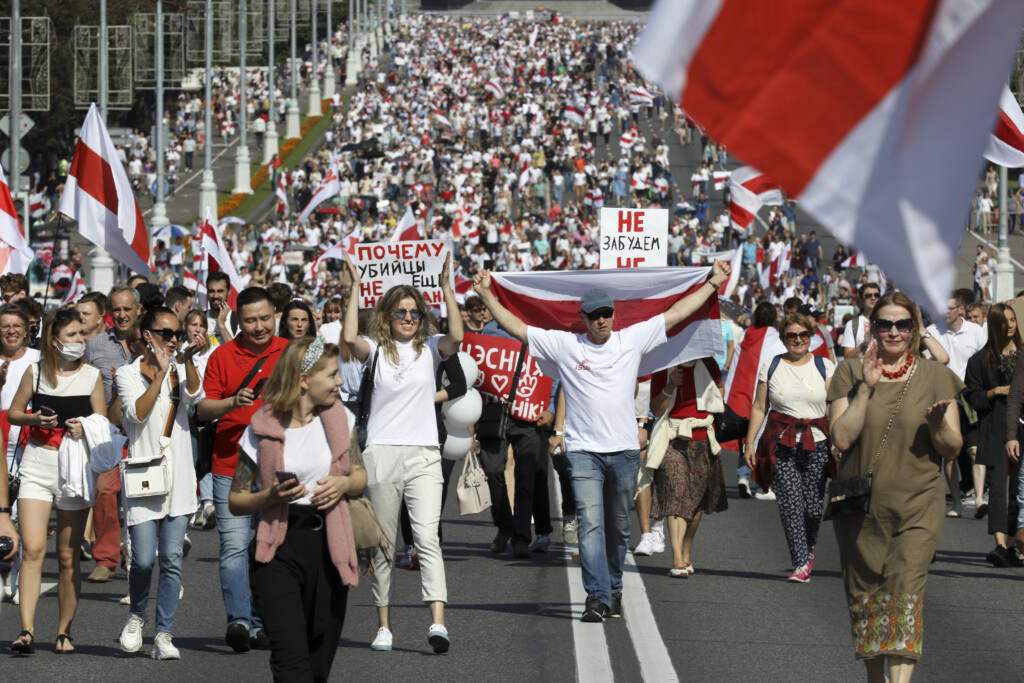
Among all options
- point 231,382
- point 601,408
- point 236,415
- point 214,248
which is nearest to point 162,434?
point 236,415

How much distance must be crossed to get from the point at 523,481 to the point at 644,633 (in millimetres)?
3485

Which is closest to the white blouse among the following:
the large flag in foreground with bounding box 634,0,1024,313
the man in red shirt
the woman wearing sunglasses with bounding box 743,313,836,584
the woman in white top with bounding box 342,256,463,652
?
the man in red shirt

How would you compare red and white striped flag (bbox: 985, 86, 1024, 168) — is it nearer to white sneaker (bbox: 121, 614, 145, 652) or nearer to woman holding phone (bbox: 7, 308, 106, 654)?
woman holding phone (bbox: 7, 308, 106, 654)

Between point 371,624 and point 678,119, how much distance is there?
6402 cm

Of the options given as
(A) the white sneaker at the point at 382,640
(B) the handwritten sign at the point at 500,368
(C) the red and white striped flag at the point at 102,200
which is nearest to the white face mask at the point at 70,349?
(A) the white sneaker at the point at 382,640

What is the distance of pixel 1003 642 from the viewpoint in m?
9.17

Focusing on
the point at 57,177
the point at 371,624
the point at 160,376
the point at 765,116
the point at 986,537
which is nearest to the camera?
the point at 765,116

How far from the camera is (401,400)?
29.9ft

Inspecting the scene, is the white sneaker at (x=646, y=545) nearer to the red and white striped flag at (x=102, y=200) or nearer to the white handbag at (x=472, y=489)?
the white handbag at (x=472, y=489)

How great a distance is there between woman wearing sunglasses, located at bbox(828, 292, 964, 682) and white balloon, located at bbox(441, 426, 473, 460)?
4564 millimetres

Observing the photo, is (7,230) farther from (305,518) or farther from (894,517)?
(894,517)

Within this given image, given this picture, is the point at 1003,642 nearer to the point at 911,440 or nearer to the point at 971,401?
the point at 911,440

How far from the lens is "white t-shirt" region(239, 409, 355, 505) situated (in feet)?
22.3

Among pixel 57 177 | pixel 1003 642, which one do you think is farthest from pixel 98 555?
pixel 57 177
